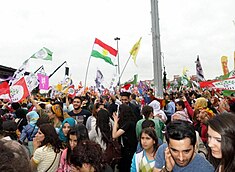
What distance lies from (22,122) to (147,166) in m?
4.54

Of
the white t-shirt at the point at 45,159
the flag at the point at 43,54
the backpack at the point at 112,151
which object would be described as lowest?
the backpack at the point at 112,151

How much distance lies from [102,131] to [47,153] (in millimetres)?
1538

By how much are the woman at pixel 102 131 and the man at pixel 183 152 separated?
8.03 feet

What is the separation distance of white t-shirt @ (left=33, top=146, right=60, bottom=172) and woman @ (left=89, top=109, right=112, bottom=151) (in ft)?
4.60

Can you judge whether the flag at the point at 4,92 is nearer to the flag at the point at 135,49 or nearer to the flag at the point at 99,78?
the flag at the point at 135,49

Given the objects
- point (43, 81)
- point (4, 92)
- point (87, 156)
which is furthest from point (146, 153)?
point (43, 81)

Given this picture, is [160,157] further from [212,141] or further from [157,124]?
[157,124]

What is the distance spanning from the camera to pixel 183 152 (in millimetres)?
2484

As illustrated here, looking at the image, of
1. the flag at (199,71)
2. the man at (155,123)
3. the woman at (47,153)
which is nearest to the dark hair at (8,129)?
the woman at (47,153)

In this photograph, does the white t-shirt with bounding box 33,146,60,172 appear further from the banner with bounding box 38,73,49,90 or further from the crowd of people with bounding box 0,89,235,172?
the banner with bounding box 38,73,49,90

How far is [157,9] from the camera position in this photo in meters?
8.78

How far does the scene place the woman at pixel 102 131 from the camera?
4.94 m

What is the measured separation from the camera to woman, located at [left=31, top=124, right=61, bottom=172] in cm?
351

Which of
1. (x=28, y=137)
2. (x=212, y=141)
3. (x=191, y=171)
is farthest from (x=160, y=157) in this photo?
(x=28, y=137)
